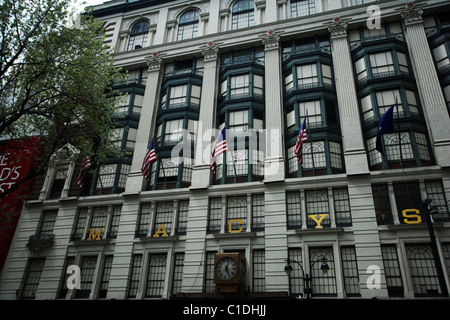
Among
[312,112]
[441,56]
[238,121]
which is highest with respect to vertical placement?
[441,56]

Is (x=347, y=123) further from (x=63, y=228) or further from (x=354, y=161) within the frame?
(x=63, y=228)

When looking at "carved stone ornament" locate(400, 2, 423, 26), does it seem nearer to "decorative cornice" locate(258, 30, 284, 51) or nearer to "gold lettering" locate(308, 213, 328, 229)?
"decorative cornice" locate(258, 30, 284, 51)

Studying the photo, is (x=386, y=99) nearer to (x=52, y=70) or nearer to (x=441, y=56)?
(x=441, y=56)

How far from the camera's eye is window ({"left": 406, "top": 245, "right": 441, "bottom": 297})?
20828mm

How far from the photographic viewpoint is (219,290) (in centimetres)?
2312

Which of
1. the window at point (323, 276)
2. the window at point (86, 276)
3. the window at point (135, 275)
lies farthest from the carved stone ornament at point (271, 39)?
the window at point (86, 276)

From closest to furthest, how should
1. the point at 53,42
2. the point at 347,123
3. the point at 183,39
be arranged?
the point at 53,42
the point at 347,123
the point at 183,39

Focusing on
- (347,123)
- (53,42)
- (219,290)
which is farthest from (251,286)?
(53,42)

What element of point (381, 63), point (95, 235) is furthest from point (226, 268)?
point (381, 63)

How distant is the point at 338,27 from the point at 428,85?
10449mm

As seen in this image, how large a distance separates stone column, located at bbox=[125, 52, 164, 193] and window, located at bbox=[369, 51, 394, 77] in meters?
21.8

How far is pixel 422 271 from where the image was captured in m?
21.5

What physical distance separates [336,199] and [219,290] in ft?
37.1
